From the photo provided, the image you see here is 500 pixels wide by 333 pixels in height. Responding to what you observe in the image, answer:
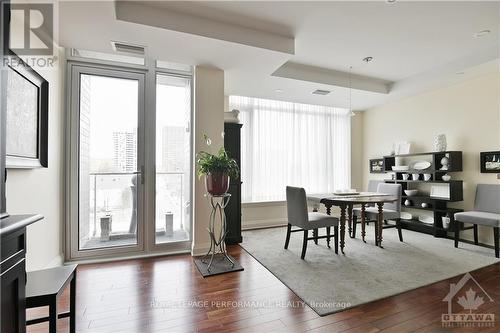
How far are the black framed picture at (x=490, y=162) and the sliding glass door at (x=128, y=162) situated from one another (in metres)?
4.45

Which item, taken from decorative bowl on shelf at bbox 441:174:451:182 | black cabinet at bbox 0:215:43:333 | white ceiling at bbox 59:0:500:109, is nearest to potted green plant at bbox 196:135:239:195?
Result: white ceiling at bbox 59:0:500:109

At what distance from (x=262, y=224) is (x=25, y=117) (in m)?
3.91

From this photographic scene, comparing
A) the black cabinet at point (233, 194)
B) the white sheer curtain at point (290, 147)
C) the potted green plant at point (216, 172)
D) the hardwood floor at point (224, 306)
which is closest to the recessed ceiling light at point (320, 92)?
the white sheer curtain at point (290, 147)

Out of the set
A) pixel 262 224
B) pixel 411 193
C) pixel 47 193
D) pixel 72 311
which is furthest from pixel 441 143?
pixel 47 193

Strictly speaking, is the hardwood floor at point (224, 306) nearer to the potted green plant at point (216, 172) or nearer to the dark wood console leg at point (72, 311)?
the dark wood console leg at point (72, 311)

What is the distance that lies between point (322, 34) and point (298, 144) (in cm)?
263

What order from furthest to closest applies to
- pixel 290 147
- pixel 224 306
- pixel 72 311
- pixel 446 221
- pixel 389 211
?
1. pixel 290 147
2. pixel 446 221
3. pixel 389 211
4. pixel 224 306
5. pixel 72 311

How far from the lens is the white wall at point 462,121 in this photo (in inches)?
145

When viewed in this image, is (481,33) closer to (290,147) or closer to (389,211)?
(389,211)

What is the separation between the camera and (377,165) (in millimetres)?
5418

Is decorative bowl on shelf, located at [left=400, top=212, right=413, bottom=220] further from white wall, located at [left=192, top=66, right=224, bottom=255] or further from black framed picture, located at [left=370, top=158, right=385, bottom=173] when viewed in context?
white wall, located at [left=192, top=66, right=224, bottom=255]

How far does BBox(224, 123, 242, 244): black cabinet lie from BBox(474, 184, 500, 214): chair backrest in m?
3.60

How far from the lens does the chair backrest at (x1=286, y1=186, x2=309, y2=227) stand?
120 inches

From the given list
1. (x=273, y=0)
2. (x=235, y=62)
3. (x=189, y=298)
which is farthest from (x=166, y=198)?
(x=273, y=0)
